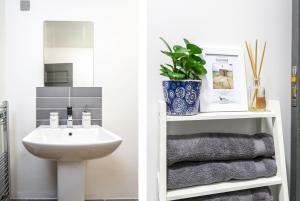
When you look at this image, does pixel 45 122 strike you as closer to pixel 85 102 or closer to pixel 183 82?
pixel 85 102

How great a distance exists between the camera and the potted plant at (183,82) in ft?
2.81

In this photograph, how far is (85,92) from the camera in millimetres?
2227

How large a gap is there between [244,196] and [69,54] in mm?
1833

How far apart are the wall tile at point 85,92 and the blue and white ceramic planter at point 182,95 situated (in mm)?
1455

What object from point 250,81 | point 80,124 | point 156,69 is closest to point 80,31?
point 80,124

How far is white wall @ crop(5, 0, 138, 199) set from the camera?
2.15 metres

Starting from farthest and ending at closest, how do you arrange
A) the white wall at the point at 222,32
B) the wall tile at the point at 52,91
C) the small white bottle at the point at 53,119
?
the wall tile at the point at 52,91
the small white bottle at the point at 53,119
the white wall at the point at 222,32

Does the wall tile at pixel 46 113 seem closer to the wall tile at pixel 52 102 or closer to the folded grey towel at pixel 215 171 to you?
the wall tile at pixel 52 102

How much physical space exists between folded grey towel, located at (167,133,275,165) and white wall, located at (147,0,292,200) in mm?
121

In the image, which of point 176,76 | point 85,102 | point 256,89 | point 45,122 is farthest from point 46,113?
point 256,89

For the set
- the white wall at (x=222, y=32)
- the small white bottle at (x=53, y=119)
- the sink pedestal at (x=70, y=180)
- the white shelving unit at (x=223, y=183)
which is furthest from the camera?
the small white bottle at (x=53, y=119)

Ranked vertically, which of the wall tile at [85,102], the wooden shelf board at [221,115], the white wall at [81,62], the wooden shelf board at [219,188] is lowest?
the wooden shelf board at [219,188]

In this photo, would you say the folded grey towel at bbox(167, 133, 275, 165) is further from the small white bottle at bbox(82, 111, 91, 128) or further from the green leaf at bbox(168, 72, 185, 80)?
the small white bottle at bbox(82, 111, 91, 128)

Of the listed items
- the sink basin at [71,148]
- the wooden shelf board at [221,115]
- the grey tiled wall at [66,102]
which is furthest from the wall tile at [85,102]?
the wooden shelf board at [221,115]
